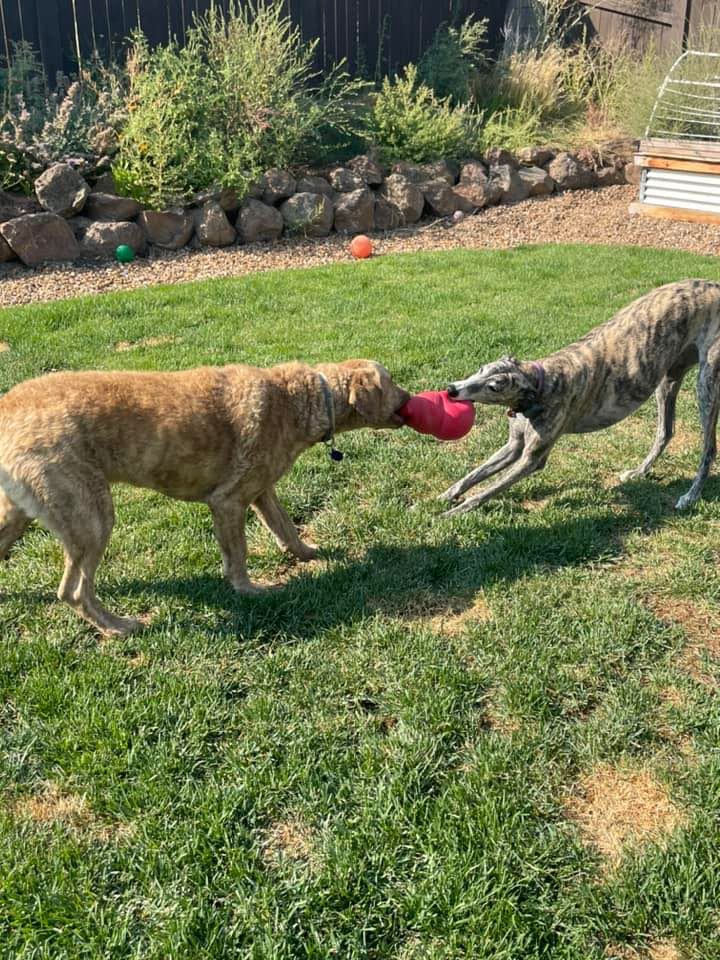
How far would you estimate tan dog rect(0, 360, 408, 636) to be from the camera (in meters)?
3.59

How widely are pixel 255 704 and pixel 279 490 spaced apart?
6.98 ft

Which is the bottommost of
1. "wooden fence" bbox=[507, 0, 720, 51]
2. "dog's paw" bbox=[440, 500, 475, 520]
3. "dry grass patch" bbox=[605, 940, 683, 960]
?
"dry grass patch" bbox=[605, 940, 683, 960]

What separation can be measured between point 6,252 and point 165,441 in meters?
7.14

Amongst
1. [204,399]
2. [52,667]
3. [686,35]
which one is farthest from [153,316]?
[686,35]

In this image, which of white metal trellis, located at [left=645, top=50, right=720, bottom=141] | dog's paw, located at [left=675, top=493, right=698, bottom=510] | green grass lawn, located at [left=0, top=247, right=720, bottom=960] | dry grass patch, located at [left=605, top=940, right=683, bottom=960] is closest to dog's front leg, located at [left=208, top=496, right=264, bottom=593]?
green grass lawn, located at [left=0, top=247, right=720, bottom=960]

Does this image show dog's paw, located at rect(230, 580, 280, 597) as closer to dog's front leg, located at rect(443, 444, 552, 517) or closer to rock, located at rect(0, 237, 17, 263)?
dog's front leg, located at rect(443, 444, 552, 517)

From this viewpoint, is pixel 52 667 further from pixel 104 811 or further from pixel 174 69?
pixel 174 69

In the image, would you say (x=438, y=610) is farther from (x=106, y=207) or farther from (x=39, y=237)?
(x=106, y=207)

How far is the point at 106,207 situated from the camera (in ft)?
33.8

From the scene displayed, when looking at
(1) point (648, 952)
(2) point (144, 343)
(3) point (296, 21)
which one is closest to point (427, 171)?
(3) point (296, 21)

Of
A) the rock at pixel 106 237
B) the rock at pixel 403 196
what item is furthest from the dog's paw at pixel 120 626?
the rock at pixel 403 196

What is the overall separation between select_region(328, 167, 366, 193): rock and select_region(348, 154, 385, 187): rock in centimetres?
21

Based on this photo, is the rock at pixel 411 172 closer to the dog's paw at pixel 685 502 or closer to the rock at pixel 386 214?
the rock at pixel 386 214

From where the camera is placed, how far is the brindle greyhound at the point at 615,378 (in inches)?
197
